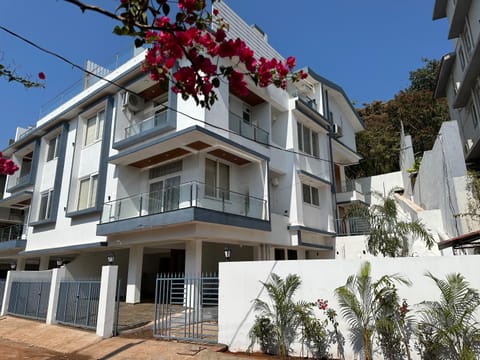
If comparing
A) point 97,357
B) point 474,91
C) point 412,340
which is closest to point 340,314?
point 412,340

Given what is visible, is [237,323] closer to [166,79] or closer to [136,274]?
[166,79]

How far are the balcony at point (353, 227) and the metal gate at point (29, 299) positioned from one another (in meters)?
14.0

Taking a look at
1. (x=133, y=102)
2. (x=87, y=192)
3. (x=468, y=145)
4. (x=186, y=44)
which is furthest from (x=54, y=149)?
(x=468, y=145)

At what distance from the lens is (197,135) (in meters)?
11.2

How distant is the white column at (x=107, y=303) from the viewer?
869cm

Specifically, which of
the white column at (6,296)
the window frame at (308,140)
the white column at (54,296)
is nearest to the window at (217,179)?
the window frame at (308,140)

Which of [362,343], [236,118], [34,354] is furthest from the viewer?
[236,118]

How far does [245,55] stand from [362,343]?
5.80m

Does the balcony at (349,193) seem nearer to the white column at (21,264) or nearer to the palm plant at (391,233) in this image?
the palm plant at (391,233)

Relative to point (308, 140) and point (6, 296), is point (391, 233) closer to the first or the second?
point (308, 140)

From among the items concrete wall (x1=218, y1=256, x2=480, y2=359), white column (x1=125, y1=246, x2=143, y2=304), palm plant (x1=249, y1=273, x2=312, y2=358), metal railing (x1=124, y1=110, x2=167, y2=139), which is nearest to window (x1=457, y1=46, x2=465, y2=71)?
concrete wall (x1=218, y1=256, x2=480, y2=359)

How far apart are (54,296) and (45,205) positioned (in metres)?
9.06

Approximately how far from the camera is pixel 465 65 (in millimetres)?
15773

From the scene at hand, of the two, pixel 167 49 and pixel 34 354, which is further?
pixel 34 354
